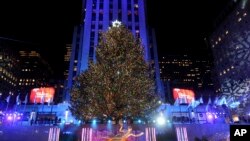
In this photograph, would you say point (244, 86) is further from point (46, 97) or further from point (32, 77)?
point (32, 77)

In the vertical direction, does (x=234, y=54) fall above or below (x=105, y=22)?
below

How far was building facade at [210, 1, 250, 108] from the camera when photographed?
55.7 metres

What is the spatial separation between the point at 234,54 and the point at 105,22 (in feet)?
125

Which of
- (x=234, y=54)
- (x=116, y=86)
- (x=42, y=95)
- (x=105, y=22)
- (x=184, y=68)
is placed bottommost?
(x=116, y=86)

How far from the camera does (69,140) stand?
1697 cm

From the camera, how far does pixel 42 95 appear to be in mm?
46969

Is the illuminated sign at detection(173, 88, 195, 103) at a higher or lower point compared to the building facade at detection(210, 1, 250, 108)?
lower

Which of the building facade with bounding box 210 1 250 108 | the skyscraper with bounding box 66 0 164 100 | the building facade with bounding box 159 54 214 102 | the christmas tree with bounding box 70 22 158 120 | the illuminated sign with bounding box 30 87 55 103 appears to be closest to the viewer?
the christmas tree with bounding box 70 22 158 120

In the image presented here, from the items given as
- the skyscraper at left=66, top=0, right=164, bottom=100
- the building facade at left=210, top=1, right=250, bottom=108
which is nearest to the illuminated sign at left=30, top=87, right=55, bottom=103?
the skyscraper at left=66, top=0, right=164, bottom=100

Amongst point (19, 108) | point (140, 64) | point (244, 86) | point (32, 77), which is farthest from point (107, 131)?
point (32, 77)

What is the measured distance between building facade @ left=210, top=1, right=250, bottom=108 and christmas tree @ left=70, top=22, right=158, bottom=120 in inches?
1539

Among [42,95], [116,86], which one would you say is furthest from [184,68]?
[116,86]

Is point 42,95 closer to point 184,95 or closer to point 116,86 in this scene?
point 184,95

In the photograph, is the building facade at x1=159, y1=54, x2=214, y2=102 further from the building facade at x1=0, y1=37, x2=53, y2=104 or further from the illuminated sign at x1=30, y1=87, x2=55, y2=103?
the illuminated sign at x1=30, y1=87, x2=55, y2=103
